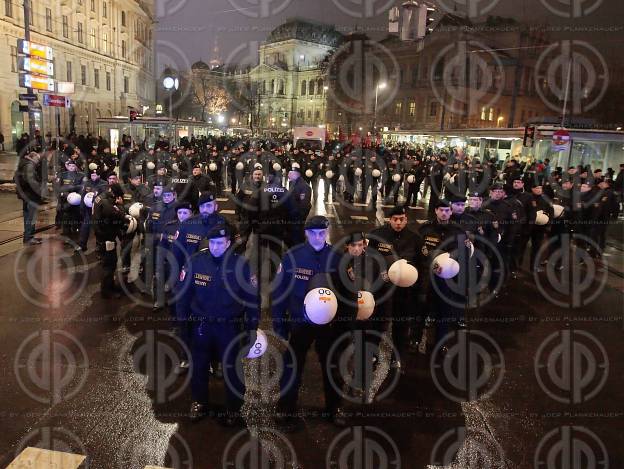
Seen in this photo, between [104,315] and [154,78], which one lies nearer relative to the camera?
[104,315]

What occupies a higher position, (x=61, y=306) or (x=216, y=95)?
(x=216, y=95)

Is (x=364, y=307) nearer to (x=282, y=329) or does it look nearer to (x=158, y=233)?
(x=282, y=329)

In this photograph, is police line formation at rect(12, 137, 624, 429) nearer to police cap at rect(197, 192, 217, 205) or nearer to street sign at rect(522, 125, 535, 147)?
police cap at rect(197, 192, 217, 205)

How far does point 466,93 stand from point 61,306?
6478cm

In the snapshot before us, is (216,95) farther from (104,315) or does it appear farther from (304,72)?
(104,315)

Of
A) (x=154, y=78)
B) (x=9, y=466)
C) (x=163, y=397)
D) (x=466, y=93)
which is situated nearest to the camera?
(x=9, y=466)

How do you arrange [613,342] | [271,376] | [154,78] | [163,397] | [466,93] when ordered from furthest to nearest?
[154,78] < [466,93] < [613,342] < [271,376] < [163,397]

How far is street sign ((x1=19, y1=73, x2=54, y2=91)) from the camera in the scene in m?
17.2

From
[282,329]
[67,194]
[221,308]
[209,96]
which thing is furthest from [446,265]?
[209,96]

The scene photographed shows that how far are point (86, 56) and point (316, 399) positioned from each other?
190ft

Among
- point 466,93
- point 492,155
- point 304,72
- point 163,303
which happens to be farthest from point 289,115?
point 163,303

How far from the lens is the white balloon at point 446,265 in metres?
5.82

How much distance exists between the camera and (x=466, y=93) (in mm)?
64500

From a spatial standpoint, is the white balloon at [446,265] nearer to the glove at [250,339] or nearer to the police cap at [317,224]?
the police cap at [317,224]
